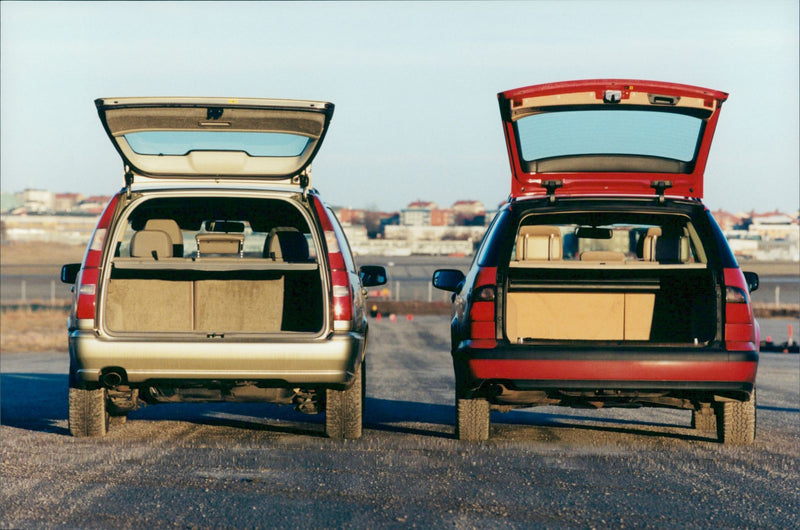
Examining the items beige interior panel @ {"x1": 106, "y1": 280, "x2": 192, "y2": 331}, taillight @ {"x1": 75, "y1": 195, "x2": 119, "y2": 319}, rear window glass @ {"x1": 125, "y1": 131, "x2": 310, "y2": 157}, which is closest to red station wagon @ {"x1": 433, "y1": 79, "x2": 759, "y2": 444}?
rear window glass @ {"x1": 125, "y1": 131, "x2": 310, "y2": 157}

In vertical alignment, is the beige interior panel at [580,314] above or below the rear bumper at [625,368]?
above

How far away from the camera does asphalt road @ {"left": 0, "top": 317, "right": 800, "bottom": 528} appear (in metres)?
5.68

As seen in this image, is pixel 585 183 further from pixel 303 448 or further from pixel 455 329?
pixel 303 448

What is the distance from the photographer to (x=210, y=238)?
30.6 feet

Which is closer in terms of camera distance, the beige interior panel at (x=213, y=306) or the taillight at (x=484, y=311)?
the taillight at (x=484, y=311)

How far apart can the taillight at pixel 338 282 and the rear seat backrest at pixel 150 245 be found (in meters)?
1.32

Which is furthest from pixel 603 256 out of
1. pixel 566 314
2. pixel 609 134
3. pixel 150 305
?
pixel 150 305

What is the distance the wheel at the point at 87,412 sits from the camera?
8.42m

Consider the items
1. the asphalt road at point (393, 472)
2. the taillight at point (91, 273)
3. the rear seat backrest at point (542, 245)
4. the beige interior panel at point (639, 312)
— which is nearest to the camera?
the asphalt road at point (393, 472)

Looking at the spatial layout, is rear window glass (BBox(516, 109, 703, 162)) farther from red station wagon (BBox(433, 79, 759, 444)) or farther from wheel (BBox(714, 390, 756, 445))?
wheel (BBox(714, 390, 756, 445))

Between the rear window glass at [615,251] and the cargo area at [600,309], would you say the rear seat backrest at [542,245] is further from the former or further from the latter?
the cargo area at [600,309]

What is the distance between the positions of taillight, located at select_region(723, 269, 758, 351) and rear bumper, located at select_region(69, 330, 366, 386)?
268 centimetres

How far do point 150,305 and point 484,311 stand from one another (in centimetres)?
275

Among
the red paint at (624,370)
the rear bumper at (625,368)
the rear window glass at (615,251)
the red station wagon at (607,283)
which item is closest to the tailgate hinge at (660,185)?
the red station wagon at (607,283)
